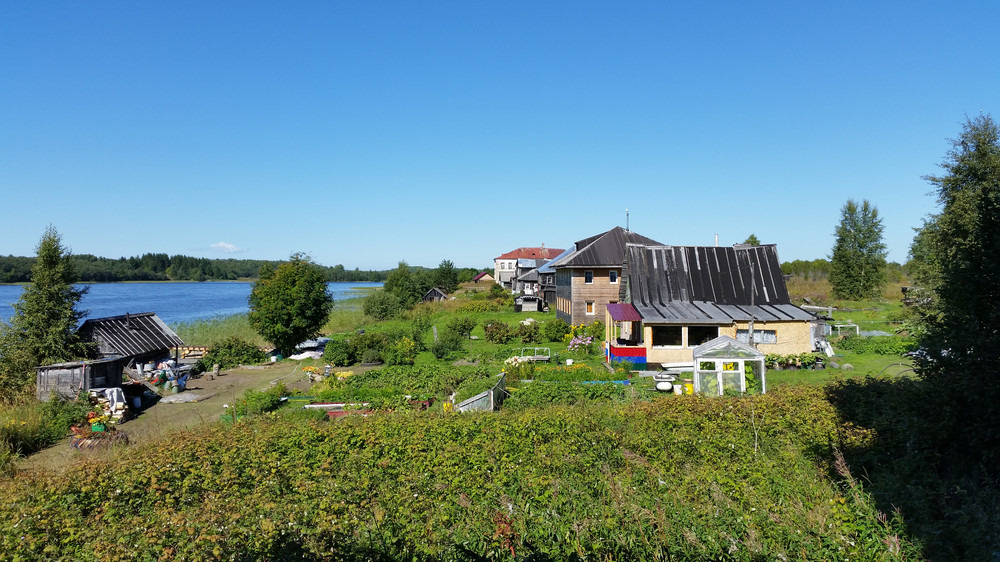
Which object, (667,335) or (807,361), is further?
(667,335)

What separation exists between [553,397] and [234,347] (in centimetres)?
1817

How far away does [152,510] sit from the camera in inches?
283

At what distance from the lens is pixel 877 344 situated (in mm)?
23516

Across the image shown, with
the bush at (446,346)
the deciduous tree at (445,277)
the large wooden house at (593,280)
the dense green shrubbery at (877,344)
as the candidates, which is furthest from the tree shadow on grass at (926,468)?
the deciduous tree at (445,277)

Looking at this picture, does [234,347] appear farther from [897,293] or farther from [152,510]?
[897,293]

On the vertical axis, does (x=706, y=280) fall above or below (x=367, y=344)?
above

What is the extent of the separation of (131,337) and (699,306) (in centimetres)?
2391

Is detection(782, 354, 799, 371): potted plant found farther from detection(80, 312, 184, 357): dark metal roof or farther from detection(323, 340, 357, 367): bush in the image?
detection(80, 312, 184, 357): dark metal roof

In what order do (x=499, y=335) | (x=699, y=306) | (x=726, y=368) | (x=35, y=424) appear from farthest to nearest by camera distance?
1. (x=499, y=335)
2. (x=699, y=306)
3. (x=726, y=368)
4. (x=35, y=424)

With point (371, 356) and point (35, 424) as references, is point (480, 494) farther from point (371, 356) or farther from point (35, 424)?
point (371, 356)

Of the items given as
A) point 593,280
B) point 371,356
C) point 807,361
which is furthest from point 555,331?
point 807,361

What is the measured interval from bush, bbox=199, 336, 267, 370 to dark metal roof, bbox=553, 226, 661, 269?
19.0 meters

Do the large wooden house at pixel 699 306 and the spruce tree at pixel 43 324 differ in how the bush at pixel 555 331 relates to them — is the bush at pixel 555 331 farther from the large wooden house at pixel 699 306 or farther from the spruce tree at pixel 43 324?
the spruce tree at pixel 43 324

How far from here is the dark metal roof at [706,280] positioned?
75.4 feet
